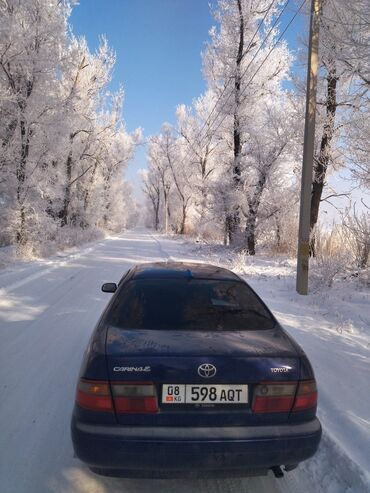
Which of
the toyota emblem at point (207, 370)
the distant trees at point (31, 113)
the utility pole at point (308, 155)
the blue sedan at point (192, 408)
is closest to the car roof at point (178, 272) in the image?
the blue sedan at point (192, 408)

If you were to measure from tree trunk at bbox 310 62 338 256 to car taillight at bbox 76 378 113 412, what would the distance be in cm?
1024

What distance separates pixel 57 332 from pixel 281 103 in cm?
1476

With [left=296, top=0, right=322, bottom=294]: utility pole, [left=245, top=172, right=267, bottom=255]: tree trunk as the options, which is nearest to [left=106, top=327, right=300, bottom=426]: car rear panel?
[left=296, top=0, right=322, bottom=294]: utility pole

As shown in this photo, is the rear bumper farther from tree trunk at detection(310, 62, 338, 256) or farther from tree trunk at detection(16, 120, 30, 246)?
tree trunk at detection(16, 120, 30, 246)

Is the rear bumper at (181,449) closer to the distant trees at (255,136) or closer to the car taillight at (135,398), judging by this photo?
the car taillight at (135,398)

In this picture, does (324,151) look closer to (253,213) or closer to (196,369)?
(253,213)

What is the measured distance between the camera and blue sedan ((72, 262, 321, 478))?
7.52ft

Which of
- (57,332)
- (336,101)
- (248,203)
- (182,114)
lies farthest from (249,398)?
(182,114)

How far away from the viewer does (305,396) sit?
2523 mm

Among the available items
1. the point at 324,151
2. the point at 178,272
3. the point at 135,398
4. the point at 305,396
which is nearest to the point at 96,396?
the point at 135,398

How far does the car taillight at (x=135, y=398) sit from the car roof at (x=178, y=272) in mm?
1345

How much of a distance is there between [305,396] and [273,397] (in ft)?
0.78

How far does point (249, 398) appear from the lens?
2428 millimetres

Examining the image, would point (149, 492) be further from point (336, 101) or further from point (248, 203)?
point (248, 203)
